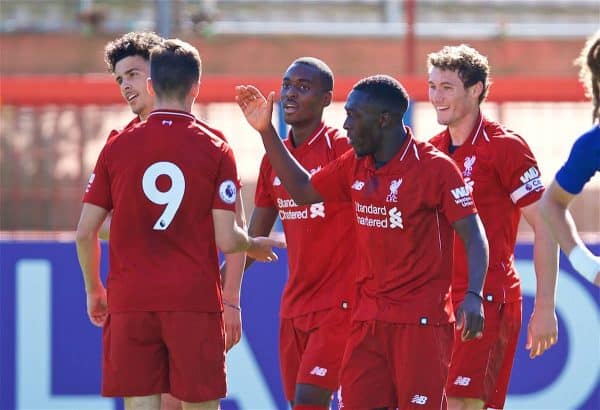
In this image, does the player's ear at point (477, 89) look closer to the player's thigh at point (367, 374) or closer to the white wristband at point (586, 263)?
the player's thigh at point (367, 374)

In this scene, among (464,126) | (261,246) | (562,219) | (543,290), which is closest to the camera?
(562,219)

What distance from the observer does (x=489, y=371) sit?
7.09 metres

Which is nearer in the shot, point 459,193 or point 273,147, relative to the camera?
point 459,193

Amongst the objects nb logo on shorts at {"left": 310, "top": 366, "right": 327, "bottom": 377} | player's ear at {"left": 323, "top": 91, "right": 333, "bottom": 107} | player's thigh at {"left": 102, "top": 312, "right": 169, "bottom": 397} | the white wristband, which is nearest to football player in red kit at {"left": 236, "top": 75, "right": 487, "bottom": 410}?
the white wristband

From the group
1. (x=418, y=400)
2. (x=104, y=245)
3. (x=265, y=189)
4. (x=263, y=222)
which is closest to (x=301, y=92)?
(x=265, y=189)

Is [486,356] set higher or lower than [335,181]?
lower

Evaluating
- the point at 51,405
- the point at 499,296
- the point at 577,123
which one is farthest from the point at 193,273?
the point at 577,123

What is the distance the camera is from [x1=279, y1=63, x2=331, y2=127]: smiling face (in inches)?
281

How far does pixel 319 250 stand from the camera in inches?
280

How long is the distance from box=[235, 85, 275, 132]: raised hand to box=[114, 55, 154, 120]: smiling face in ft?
2.79

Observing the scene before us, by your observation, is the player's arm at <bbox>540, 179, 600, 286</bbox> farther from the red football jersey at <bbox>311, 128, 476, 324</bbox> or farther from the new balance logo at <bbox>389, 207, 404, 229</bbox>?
the new balance logo at <bbox>389, 207, 404, 229</bbox>

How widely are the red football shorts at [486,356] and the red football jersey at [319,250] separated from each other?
0.68 meters

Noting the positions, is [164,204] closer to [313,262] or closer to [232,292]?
[232,292]

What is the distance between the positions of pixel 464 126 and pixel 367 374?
5.64 ft
